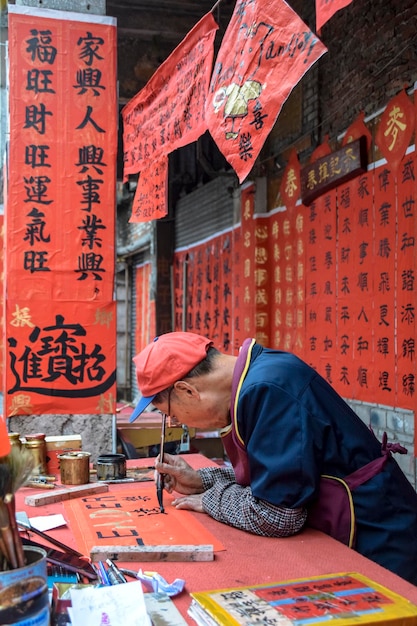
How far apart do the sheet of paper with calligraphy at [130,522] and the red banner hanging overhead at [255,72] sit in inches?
66.1

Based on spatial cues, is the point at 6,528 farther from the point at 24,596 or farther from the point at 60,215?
the point at 60,215

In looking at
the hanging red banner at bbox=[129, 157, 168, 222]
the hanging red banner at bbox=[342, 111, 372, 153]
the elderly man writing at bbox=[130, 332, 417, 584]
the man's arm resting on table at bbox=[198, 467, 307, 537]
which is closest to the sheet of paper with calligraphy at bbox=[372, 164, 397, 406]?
the hanging red banner at bbox=[342, 111, 372, 153]

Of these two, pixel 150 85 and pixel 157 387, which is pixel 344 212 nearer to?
pixel 150 85

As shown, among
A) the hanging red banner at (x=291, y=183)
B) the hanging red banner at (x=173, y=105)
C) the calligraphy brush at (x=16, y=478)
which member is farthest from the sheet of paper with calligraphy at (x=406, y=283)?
the calligraphy brush at (x=16, y=478)

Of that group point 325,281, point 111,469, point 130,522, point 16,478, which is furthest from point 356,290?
point 16,478

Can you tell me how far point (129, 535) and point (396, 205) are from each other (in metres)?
A: 3.45

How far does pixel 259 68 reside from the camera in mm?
3393

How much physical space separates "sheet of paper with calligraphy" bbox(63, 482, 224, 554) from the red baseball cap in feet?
1.64

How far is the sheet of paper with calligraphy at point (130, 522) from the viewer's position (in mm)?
2256

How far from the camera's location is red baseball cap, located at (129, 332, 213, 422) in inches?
100.0

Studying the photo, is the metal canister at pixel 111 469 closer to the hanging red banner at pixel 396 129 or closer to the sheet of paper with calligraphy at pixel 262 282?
the hanging red banner at pixel 396 129

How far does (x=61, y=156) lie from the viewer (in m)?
4.73

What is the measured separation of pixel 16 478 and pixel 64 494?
1.55m

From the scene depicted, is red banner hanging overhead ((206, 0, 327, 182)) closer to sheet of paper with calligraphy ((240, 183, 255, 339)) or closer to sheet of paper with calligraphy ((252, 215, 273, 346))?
sheet of paper with calligraphy ((252, 215, 273, 346))
